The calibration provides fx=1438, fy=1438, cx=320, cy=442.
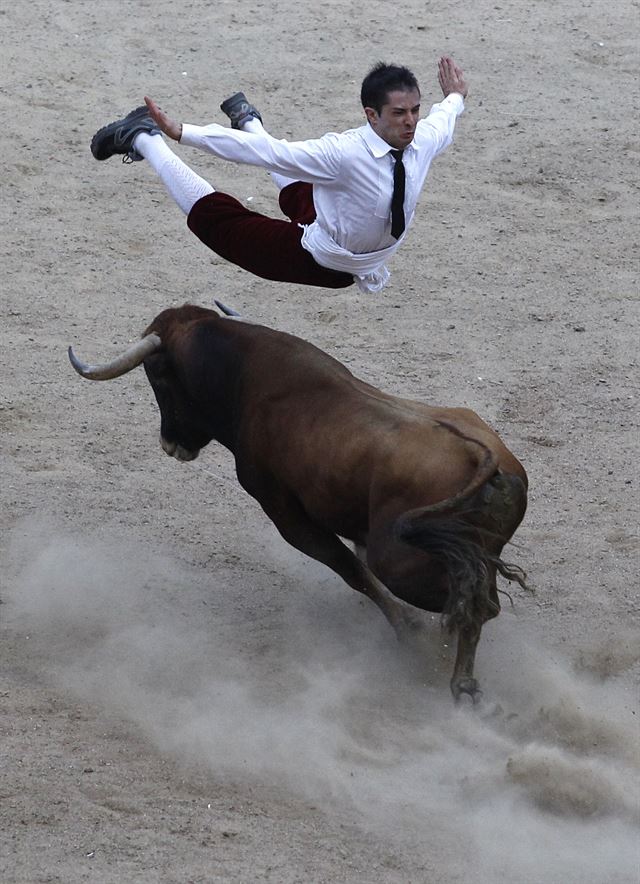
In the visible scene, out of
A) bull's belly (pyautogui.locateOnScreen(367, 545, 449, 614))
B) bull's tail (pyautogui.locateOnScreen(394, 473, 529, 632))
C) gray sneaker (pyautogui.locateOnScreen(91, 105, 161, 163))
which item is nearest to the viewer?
bull's tail (pyautogui.locateOnScreen(394, 473, 529, 632))

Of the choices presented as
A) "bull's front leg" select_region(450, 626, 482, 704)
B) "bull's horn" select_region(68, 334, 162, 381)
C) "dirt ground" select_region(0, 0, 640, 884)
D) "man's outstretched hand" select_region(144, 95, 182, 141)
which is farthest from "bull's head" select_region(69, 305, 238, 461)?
"bull's front leg" select_region(450, 626, 482, 704)

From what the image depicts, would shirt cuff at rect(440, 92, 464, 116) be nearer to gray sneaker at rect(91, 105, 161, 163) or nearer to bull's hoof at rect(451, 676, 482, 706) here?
gray sneaker at rect(91, 105, 161, 163)

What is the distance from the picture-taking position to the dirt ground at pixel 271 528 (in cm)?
522

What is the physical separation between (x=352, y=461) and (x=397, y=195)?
1.20 m

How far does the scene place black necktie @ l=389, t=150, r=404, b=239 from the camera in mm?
6047

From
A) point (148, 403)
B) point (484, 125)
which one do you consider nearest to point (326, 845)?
point (148, 403)

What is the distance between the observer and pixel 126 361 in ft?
21.2

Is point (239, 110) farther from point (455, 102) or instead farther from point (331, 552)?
point (331, 552)

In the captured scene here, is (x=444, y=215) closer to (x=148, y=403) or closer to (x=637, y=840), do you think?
(x=148, y=403)

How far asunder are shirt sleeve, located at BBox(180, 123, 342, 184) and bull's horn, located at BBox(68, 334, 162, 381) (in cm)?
102

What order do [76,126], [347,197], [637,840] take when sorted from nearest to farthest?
[637,840] → [347,197] → [76,126]

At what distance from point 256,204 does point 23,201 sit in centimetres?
159

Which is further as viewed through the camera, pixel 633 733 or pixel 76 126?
pixel 76 126

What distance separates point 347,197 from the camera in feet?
20.1
